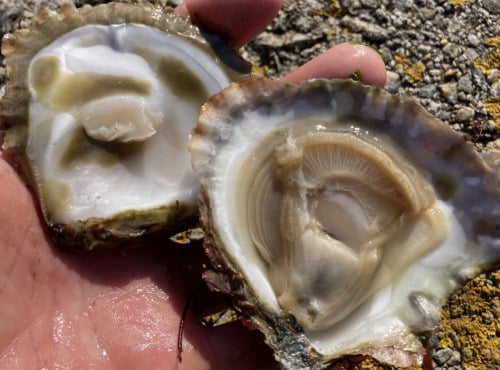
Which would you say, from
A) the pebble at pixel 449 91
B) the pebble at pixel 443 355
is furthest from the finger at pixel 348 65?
the pebble at pixel 443 355

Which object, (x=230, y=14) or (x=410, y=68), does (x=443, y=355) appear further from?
(x=230, y=14)

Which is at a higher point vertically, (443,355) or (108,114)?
(108,114)

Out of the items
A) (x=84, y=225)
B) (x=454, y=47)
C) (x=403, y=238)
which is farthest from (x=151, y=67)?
(x=454, y=47)

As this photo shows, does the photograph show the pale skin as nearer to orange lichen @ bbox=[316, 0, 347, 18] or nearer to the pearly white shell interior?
the pearly white shell interior

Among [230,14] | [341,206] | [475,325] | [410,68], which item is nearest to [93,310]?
[341,206]

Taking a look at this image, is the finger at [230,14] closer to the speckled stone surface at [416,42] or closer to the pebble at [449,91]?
the speckled stone surface at [416,42]

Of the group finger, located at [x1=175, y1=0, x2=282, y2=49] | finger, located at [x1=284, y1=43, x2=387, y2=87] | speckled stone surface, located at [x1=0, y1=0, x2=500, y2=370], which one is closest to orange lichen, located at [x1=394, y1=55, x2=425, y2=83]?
speckled stone surface, located at [x1=0, y1=0, x2=500, y2=370]
